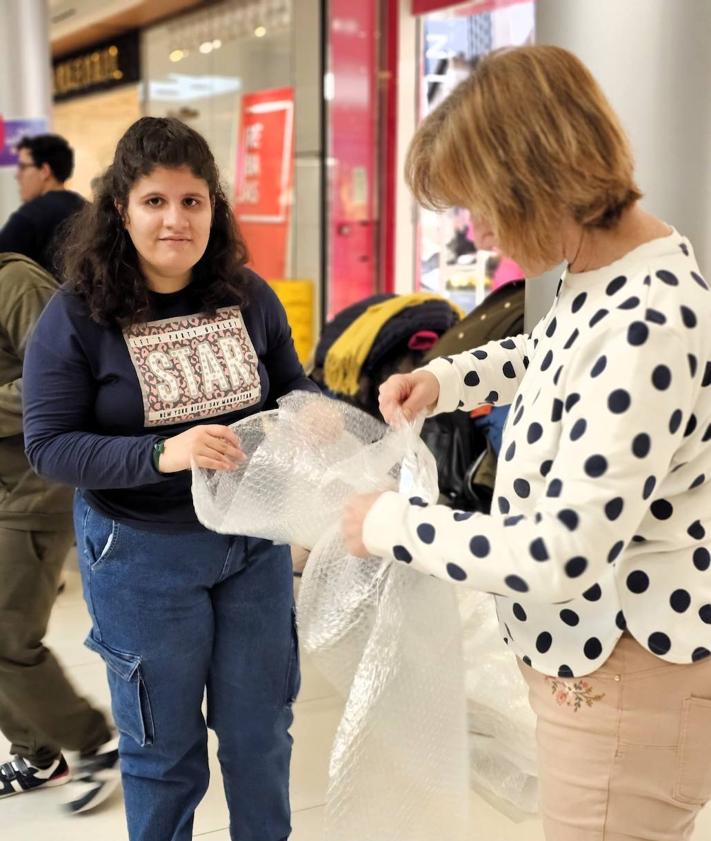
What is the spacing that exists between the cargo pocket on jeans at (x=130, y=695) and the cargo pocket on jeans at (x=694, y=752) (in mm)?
900

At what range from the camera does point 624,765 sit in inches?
47.9

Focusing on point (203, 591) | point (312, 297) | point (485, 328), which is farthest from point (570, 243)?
point (312, 297)

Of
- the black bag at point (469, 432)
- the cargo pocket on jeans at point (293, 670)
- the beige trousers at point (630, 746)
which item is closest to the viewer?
the beige trousers at point (630, 746)

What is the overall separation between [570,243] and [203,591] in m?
0.93

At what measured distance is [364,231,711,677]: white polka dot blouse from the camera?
103cm

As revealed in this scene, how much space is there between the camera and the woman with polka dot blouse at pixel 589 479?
104cm

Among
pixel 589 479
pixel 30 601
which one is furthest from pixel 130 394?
→ pixel 30 601

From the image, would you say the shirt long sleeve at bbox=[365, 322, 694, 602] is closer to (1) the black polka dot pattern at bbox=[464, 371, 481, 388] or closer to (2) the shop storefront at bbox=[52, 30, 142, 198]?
(1) the black polka dot pattern at bbox=[464, 371, 481, 388]

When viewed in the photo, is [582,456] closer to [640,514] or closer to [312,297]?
[640,514]

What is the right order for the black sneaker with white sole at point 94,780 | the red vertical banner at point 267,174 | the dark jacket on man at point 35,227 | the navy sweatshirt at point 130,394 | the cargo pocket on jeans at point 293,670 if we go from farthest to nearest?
the red vertical banner at point 267,174 < the dark jacket on man at point 35,227 < the black sneaker with white sole at point 94,780 < the cargo pocket on jeans at point 293,670 < the navy sweatshirt at point 130,394

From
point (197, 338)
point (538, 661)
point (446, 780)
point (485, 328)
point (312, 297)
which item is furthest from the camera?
point (312, 297)

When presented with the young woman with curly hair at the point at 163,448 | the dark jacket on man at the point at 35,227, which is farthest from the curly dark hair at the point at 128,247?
the dark jacket on man at the point at 35,227

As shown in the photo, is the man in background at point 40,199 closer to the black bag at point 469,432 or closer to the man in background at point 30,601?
the man in background at point 30,601

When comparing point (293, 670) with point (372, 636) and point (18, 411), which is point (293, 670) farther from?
point (18, 411)
